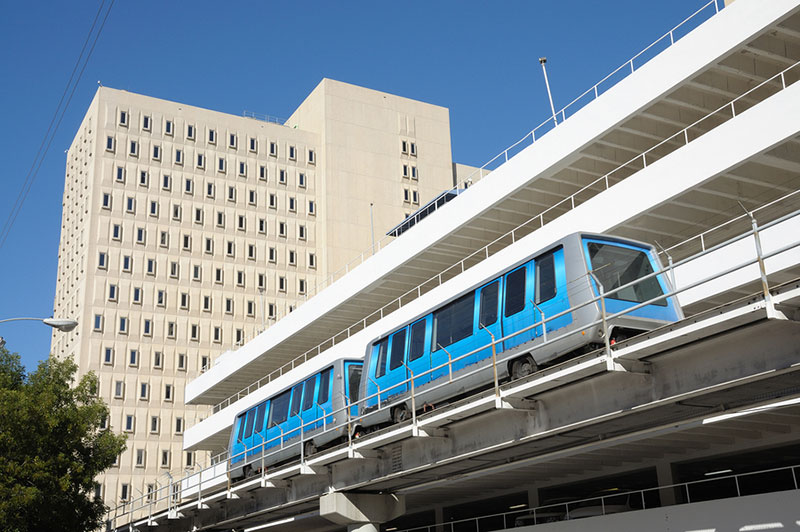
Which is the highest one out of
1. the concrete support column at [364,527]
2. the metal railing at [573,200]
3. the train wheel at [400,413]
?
the metal railing at [573,200]

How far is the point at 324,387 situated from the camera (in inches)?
992

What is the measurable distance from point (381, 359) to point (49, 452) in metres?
12.8

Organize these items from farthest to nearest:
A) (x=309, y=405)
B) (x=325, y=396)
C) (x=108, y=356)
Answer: (x=108, y=356) < (x=309, y=405) < (x=325, y=396)

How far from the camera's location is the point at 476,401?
15539mm

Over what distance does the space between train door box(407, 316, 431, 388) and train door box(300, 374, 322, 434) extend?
540 centimetres

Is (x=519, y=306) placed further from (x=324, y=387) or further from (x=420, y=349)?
(x=324, y=387)

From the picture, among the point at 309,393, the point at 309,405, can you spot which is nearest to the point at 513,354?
the point at 309,405

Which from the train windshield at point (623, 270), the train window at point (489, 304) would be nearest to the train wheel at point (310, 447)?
the train window at point (489, 304)

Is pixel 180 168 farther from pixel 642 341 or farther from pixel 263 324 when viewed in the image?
pixel 642 341

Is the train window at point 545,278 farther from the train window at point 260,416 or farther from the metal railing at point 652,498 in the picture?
the train window at point 260,416

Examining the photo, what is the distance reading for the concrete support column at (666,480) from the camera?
2070 cm

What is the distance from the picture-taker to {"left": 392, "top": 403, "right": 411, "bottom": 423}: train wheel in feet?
65.1

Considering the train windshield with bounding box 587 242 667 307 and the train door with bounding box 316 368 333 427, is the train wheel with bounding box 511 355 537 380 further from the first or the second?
the train door with bounding box 316 368 333 427

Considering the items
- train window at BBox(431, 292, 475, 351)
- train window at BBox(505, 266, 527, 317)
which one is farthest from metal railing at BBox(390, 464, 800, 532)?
train window at BBox(505, 266, 527, 317)
